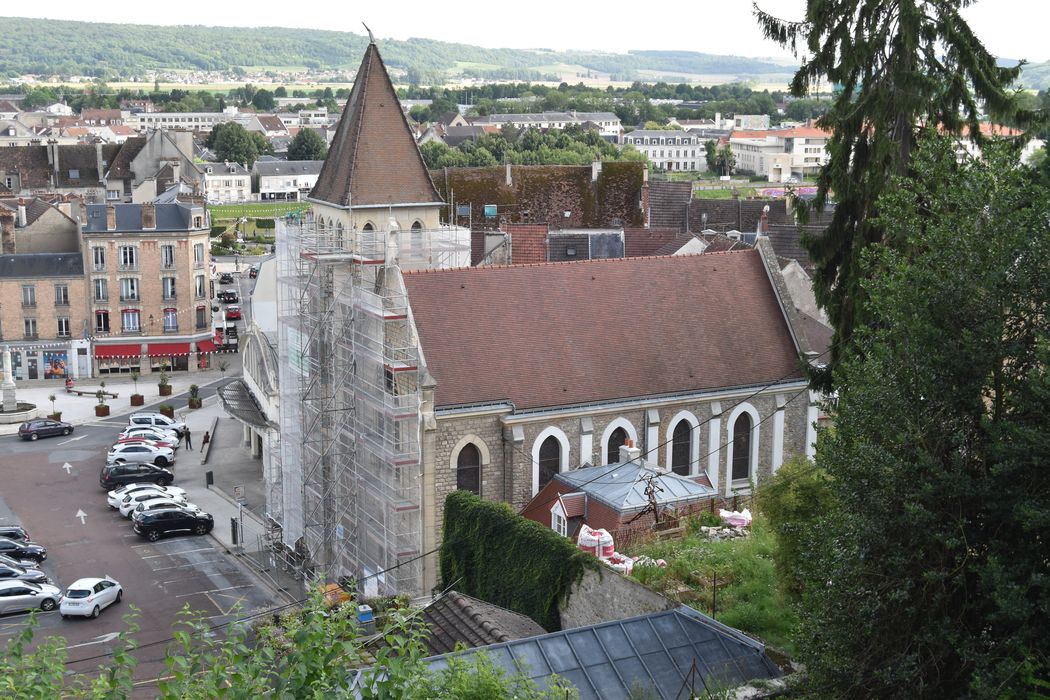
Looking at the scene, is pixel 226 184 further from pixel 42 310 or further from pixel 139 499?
pixel 139 499

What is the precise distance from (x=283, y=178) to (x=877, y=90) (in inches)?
5661

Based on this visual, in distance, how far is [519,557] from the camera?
29.8 m

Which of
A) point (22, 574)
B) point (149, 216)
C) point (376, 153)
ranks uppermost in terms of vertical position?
point (376, 153)

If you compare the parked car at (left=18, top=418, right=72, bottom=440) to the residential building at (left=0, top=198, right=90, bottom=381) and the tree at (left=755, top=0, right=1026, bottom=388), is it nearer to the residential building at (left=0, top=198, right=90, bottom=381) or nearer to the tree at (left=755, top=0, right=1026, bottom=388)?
the residential building at (left=0, top=198, right=90, bottom=381)

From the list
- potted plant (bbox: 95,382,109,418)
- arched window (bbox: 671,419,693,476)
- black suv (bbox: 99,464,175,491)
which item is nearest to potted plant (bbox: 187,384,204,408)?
potted plant (bbox: 95,382,109,418)

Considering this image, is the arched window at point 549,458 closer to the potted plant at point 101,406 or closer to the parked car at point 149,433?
the parked car at point 149,433

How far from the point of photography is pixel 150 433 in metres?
56.2

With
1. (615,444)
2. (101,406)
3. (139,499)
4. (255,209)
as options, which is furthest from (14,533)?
(255,209)

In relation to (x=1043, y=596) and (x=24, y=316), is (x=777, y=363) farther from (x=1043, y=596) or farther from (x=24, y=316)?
(x=24, y=316)

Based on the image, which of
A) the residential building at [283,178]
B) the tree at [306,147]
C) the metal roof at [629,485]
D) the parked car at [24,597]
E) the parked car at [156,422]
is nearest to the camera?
the metal roof at [629,485]

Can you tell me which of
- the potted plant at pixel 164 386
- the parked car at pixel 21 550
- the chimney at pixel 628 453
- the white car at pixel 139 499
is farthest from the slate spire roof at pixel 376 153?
the potted plant at pixel 164 386

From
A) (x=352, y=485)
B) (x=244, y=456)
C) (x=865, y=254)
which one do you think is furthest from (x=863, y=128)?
(x=244, y=456)

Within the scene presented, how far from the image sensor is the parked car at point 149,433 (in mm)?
55938

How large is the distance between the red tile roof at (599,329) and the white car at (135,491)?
56.8 ft
